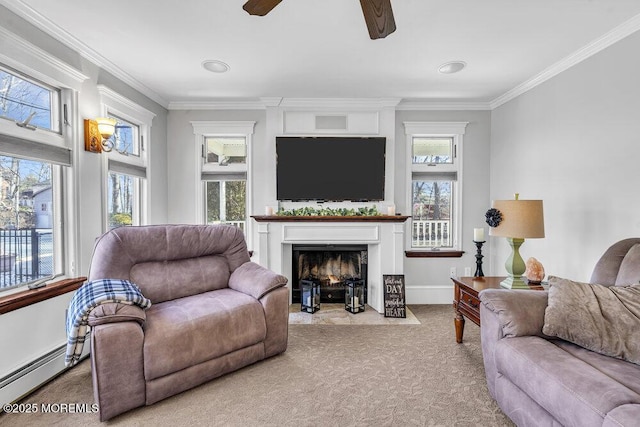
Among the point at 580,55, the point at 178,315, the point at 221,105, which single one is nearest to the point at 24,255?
the point at 178,315

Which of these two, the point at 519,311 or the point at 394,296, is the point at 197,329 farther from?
the point at 394,296

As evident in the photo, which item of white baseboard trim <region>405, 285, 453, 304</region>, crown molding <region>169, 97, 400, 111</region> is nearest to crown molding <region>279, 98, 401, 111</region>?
crown molding <region>169, 97, 400, 111</region>

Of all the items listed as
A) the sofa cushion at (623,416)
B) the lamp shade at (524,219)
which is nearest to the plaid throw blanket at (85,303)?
the sofa cushion at (623,416)

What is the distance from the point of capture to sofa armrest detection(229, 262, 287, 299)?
2.53 metres

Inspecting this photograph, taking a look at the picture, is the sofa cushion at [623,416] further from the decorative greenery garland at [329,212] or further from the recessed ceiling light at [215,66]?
the recessed ceiling light at [215,66]

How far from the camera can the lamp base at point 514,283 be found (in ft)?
8.00

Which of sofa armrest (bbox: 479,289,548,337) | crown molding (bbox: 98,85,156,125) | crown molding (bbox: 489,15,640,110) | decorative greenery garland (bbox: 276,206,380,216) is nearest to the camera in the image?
sofa armrest (bbox: 479,289,548,337)

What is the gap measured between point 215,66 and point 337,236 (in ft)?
7.01

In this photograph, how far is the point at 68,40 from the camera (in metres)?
2.42

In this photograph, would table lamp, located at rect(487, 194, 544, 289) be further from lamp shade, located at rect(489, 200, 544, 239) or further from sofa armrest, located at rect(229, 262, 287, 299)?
sofa armrest, located at rect(229, 262, 287, 299)

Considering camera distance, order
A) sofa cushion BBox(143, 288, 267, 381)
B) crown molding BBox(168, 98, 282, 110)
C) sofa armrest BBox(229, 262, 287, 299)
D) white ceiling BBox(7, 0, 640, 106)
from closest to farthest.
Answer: sofa cushion BBox(143, 288, 267, 381)
white ceiling BBox(7, 0, 640, 106)
sofa armrest BBox(229, 262, 287, 299)
crown molding BBox(168, 98, 282, 110)

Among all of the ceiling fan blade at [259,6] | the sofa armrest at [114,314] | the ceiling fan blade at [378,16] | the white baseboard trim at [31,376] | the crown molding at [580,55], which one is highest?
the crown molding at [580,55]

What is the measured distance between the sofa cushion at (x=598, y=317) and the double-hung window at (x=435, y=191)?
2299mm

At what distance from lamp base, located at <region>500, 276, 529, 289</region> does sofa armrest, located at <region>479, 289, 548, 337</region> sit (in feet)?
1.90
